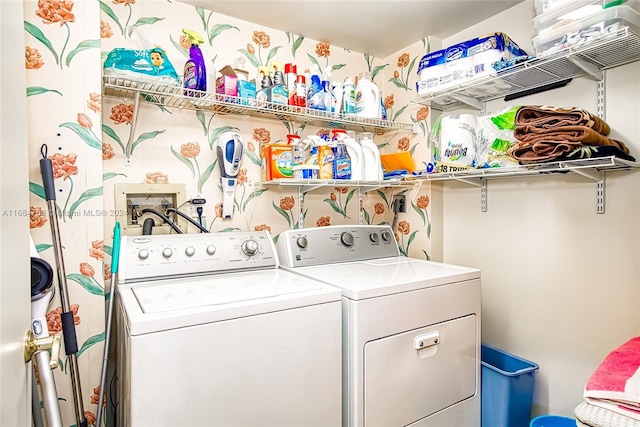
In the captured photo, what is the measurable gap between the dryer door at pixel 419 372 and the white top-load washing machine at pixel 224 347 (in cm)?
14

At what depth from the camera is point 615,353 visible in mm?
1196

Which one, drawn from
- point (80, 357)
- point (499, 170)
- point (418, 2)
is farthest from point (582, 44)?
point (80, 357)

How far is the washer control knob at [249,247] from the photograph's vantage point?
168 centimetres

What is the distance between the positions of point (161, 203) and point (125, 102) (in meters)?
0.49

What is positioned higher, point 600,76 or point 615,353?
point 600,76

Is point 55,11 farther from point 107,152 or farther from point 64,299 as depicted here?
point 64,299

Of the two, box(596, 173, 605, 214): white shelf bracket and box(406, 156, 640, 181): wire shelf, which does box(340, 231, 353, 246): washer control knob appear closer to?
box(406, 156, 640, 181): wire shelf

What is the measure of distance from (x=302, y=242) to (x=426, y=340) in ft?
2.27

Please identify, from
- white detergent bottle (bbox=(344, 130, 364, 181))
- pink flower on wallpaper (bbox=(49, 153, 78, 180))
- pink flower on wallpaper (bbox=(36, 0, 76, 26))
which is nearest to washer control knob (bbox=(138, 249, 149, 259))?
pink flower on wallpaper (bbox=(49, 153, 78, 180))

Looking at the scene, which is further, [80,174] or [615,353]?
[80,174]

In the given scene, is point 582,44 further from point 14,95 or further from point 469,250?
point 14,95

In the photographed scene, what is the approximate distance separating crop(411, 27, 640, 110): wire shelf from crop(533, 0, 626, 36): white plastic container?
0.35ft

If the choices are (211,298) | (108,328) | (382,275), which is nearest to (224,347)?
(211,298)

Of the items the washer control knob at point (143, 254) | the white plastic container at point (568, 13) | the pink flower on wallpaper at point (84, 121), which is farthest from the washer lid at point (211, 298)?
the white plastic container at point (568, 13)
